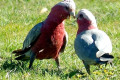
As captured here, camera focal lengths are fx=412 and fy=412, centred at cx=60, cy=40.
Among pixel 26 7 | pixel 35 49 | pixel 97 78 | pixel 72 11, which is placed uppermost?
pixel 26 7

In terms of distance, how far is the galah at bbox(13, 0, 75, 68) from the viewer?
6.01 m

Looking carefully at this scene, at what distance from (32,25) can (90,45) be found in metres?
3.06

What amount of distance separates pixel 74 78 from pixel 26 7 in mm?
4547

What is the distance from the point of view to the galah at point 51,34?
6.01 m

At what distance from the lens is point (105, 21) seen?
920cm

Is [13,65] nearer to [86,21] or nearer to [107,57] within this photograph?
[86,21]

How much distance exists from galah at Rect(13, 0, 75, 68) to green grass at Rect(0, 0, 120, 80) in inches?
10.0

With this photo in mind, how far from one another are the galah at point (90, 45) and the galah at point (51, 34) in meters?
0.31

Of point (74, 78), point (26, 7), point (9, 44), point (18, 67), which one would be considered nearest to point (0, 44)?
point (9, 44)

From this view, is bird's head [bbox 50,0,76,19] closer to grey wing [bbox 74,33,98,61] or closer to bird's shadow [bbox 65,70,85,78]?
grey wing [bbox 74,33,98,61]

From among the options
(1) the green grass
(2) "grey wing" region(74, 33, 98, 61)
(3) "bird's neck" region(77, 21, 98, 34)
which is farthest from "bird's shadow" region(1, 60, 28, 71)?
(3) "bird's neck" region(77, 21, 98, 34)

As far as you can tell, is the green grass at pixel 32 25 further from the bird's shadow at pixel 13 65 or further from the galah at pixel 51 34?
the galah at pixel 51 34

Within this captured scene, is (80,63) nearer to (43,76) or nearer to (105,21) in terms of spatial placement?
(43,76)

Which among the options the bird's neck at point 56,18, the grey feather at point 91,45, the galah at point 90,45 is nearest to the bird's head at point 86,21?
the galah at point 90,45
